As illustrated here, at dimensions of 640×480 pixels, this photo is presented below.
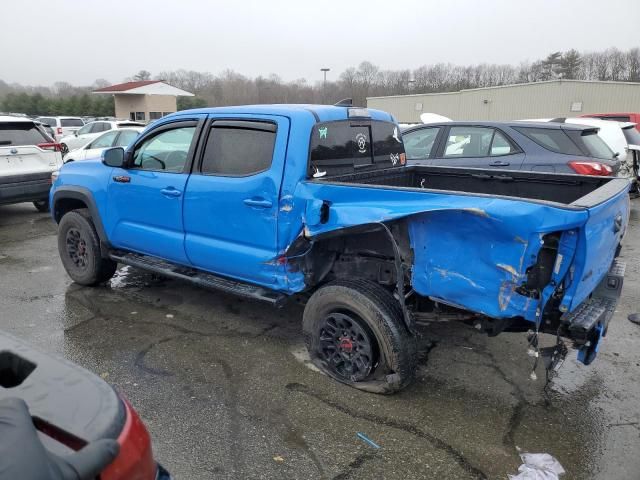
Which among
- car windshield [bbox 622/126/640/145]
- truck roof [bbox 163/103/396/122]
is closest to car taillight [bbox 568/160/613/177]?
truck roof [bbox 163/103/396/122]

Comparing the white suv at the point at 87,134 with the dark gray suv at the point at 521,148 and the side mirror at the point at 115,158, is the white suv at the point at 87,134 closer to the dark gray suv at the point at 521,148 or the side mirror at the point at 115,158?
the dark gray suv at the point at 521,148

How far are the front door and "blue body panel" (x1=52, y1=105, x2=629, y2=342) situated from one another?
0.6 inches

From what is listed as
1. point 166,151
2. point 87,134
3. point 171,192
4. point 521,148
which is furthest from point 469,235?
point 87,134

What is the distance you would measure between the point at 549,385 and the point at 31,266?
604 cm

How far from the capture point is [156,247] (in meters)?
4.57

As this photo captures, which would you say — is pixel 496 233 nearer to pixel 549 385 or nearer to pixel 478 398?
pixel 478 398

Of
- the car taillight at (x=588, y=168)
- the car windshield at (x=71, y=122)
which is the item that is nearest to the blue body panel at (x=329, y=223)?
the car taillight at (x=588, y=168)

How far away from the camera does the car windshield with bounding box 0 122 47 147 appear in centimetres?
863

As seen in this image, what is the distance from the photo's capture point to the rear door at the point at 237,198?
3691 millimetres

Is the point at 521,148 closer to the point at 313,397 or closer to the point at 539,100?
the point at 313,397

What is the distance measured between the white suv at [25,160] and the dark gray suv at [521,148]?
643 centimetres

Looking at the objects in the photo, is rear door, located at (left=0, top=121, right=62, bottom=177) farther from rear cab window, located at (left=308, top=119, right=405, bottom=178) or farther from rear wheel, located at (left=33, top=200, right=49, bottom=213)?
rear cab window, located at (left=308, top=119, right=405, bottom=178)

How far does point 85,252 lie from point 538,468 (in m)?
4.63

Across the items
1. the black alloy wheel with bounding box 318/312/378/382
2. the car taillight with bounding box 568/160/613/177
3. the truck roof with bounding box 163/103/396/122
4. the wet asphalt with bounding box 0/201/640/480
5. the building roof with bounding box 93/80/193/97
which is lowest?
the wet asphalt with bounding box 0/201/640/480
